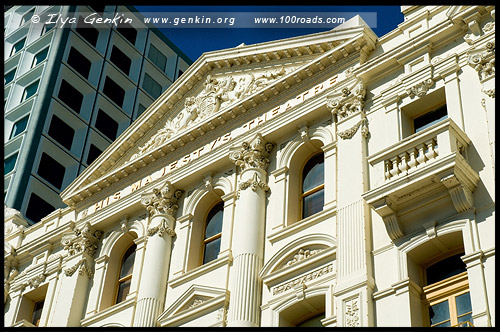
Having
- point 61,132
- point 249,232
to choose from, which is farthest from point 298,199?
point 61,132

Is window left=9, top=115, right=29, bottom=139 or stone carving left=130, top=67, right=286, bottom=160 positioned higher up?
window left=9, top=115, right=29, bottom=139

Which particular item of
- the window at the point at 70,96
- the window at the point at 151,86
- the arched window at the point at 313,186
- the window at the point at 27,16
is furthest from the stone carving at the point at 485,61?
the window at the point at 27,16

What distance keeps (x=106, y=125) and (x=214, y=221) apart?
2747cm

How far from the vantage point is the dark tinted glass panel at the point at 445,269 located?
67.3 ft

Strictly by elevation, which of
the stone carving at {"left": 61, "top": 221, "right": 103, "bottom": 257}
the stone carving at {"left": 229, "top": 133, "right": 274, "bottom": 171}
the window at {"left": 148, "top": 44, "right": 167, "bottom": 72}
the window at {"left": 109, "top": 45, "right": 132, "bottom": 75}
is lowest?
the stone carving at {"left": 61, "top": 221, "right": 103, "bottom": 257}

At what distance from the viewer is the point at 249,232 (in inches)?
975

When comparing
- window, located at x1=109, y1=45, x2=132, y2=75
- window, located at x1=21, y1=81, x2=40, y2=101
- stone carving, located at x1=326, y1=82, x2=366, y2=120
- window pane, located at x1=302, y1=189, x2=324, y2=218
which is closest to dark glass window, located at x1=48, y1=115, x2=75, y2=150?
window, located at x1=21, y1=81, x2=40, y2=101

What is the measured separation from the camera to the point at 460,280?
19953 mm

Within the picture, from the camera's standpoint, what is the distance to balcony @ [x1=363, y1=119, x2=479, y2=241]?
20359 millimetres

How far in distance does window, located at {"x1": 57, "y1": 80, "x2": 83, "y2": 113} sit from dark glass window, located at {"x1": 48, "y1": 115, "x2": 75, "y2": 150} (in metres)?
1.49

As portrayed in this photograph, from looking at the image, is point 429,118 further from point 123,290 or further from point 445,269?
point 123,290

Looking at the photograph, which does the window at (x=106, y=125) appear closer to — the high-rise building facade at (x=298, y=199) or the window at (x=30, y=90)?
the window at (x=30, y=90)

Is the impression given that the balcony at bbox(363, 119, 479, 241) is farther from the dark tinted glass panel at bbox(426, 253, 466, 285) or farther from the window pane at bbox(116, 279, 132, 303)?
the window pane at bbox(116, 279, 132, 303)

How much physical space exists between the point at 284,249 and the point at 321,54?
260 inches
